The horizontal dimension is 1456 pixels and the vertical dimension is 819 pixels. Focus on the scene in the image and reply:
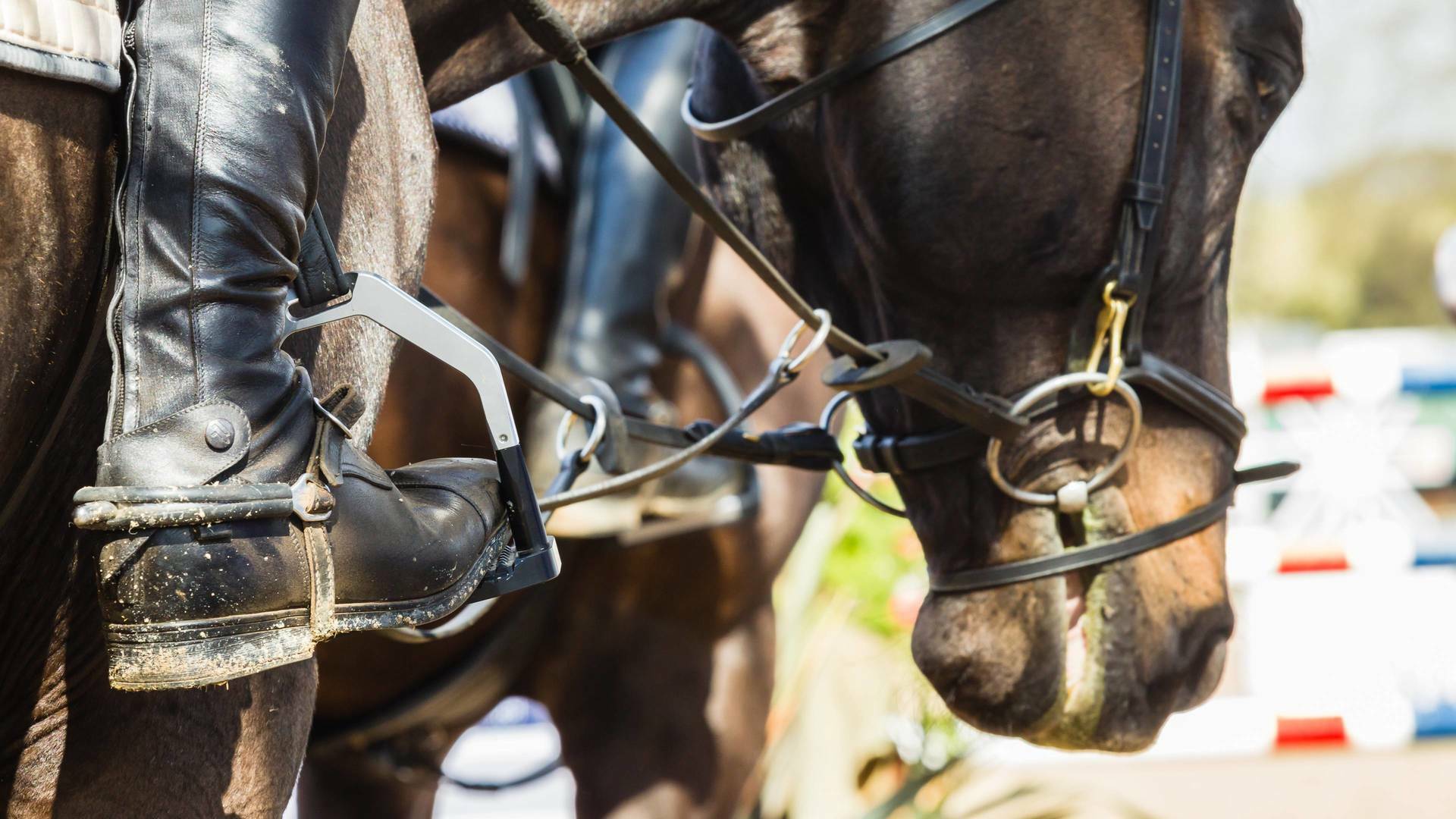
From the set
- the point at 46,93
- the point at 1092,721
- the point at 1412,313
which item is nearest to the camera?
the point at 46,93

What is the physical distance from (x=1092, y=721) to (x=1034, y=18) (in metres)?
0.93

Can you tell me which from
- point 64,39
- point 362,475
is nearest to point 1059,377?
point 362,475

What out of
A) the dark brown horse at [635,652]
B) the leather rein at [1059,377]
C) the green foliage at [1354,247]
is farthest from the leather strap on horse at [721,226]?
the green foliage at [1354,247]

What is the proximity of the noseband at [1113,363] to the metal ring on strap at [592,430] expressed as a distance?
1.08 ft

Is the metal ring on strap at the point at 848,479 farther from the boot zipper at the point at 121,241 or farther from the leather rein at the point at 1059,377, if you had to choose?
the boot zipper at the point at 121,241

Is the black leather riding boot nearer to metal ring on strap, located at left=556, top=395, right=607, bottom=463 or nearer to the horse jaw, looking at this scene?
metal ring on strap, located at left=556, top=395, right=607, bottom=463

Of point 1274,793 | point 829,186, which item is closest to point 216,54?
point 829,186

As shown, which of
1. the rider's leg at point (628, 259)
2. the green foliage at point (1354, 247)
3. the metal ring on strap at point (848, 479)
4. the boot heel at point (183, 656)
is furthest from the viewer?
the green foliage at point (1354, 247)

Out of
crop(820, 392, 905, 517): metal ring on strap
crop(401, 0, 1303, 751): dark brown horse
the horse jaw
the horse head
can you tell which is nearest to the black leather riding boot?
crop(401, 0, 1303, 751): dark brown horse

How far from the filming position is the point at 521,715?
17.9ft

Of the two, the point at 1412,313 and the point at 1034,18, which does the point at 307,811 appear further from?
the point at 1412,313

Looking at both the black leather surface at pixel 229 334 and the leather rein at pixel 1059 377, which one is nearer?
the black leather surface at pixel 229 334

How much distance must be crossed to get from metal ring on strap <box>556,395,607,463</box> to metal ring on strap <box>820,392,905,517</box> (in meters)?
0.36

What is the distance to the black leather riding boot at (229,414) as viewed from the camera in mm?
1130
